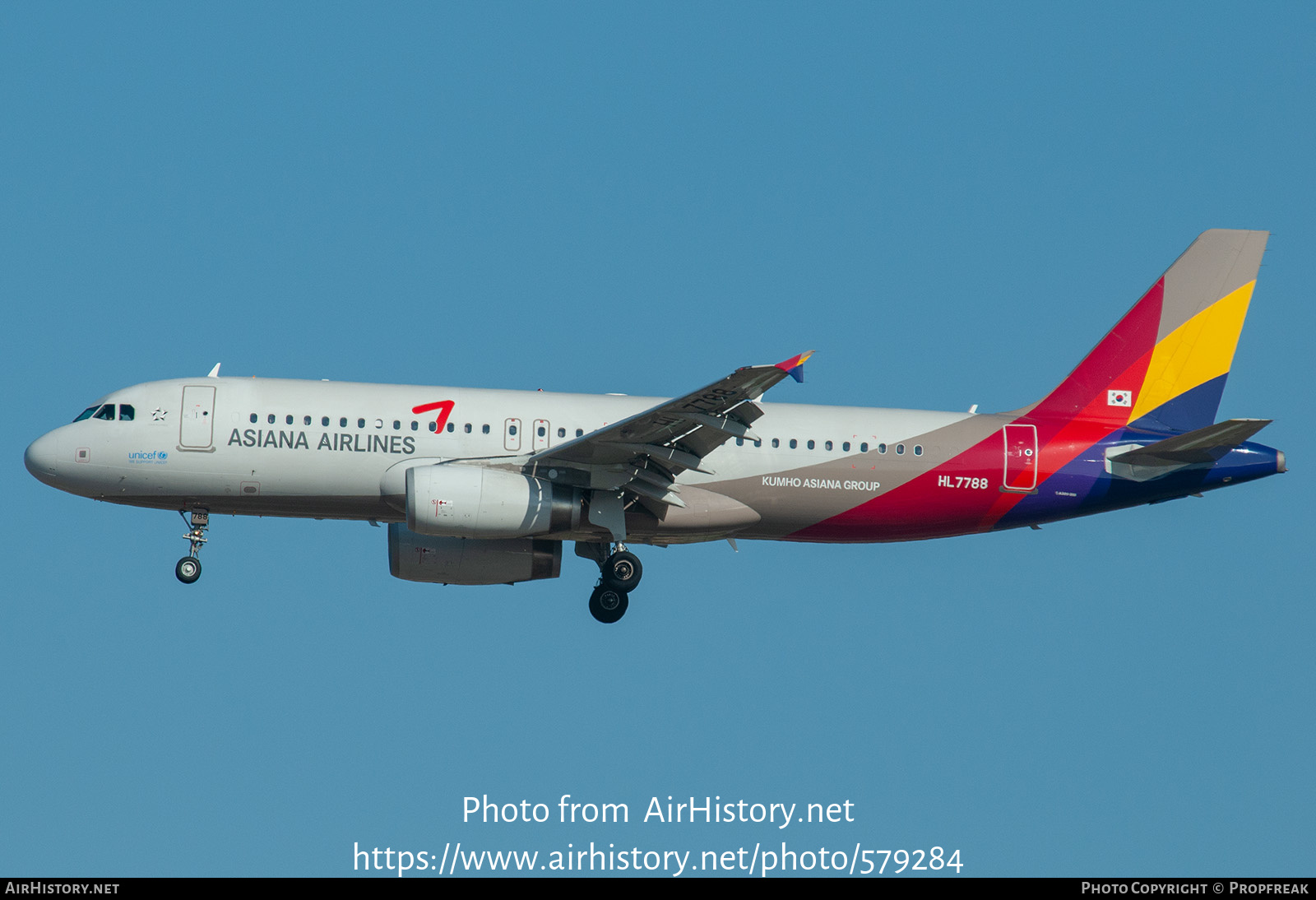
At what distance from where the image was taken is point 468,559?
3133cm

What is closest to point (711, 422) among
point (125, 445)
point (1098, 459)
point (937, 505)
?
point (937, 505)

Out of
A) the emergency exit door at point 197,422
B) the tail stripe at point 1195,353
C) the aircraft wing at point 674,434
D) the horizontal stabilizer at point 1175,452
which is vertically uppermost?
the tail stripe at point 1195,353

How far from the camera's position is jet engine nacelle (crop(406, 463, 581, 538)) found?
90.4ft

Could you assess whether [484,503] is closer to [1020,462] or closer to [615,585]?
[615,585]

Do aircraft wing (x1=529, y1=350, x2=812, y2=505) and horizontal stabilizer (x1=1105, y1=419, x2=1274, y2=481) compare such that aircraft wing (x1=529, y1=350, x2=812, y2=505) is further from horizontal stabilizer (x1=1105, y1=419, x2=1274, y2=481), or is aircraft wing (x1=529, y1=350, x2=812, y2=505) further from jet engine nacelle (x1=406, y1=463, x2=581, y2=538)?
horizontal stabilizer (x1=1105, y1=419, x2=1274, y2=481)

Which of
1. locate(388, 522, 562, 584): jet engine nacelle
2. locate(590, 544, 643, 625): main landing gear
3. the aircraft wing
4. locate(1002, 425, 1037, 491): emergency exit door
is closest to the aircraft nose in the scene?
locate(388, 522, 562, 584): jet engine nacelle

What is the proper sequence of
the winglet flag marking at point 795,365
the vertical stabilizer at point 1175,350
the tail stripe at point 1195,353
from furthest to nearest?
the tail stripe at point 1195,353, the vertical stabilizer at point 1175,350, the winglet flag marking at point 795,365

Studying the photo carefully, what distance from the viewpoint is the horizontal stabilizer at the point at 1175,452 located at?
28.8m

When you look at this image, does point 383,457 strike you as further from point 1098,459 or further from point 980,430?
Answer: point 1098,459

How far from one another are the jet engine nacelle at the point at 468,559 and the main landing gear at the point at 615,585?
141 cm

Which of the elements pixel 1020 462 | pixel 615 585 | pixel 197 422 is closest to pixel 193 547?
pixel 197 422

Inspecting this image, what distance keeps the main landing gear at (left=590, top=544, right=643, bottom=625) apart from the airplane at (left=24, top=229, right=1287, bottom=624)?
0.04 metres

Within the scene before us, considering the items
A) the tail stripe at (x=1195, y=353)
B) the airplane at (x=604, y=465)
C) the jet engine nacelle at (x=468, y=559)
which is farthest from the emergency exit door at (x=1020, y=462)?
the jet engine nacelle at (x=468, y=559)

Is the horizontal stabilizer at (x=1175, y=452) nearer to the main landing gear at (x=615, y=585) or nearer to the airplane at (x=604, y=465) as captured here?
the airplane at (x=604, y=465)
